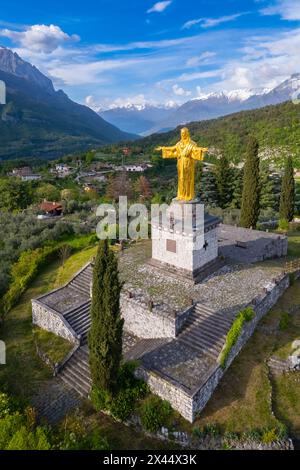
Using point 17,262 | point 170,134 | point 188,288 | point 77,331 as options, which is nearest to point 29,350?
point 77,331

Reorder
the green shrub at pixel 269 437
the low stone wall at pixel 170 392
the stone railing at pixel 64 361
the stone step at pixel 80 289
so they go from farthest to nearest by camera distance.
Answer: the stone step at pixel 80 289, the stone railing at pixel 64 361, the low stone wall at pixel 170 392, the green shrub at pixel 269 437

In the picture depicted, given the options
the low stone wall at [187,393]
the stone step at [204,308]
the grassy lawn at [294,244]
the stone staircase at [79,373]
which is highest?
the grassy lawn at [294,244]

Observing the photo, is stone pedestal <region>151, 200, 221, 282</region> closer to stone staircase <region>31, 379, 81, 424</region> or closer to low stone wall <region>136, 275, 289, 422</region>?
low stone wall <region>136, 275, 289, 422</region>

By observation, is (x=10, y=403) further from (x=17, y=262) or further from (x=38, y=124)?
(x=38, y=124)

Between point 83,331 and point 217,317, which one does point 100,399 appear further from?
point 217,317

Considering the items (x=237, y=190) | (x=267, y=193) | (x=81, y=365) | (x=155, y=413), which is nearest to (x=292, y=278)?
(x=155, y=413)

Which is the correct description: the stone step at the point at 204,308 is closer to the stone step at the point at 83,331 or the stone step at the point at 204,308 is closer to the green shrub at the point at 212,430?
the green shrub at the point at 212,430

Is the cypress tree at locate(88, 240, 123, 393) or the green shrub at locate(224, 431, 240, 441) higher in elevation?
the cypress tree at locate(88, 240, 123, 393)

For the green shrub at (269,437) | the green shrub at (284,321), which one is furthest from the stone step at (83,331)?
the green shrub at (284,321)

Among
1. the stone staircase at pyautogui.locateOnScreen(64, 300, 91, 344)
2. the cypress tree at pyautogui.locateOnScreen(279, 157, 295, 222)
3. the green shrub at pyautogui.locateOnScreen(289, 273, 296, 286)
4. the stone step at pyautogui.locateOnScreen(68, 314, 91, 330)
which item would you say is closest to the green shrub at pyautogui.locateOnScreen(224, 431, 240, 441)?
the stone staircase at pyautogui.locateOnScreen(64, 300, 91, 344)
